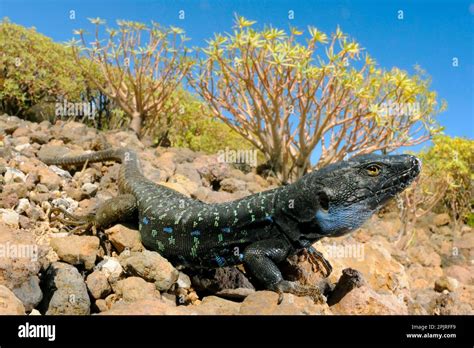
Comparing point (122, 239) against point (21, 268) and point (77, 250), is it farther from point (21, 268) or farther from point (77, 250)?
point (21, 268)

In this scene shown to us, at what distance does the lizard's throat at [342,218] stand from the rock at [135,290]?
60.0 inches

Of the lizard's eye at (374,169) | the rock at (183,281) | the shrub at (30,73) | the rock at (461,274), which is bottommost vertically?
the rock at (461,274)

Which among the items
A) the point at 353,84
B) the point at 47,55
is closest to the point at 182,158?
the point at 353,84

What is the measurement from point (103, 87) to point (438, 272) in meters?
11.8

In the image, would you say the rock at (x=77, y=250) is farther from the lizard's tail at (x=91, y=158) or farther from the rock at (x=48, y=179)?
the lizard's tail at (x=91, y=158)

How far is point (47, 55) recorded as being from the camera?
1431 cm

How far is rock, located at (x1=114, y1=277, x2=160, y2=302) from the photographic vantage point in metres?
4.02

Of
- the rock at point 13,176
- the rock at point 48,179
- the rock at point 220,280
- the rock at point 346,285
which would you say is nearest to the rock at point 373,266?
the rock at point 346,285

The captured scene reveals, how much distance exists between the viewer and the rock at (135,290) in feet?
13.2

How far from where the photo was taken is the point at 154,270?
4242mm

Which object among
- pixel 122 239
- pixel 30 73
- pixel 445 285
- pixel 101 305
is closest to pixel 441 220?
pixel 445 285
